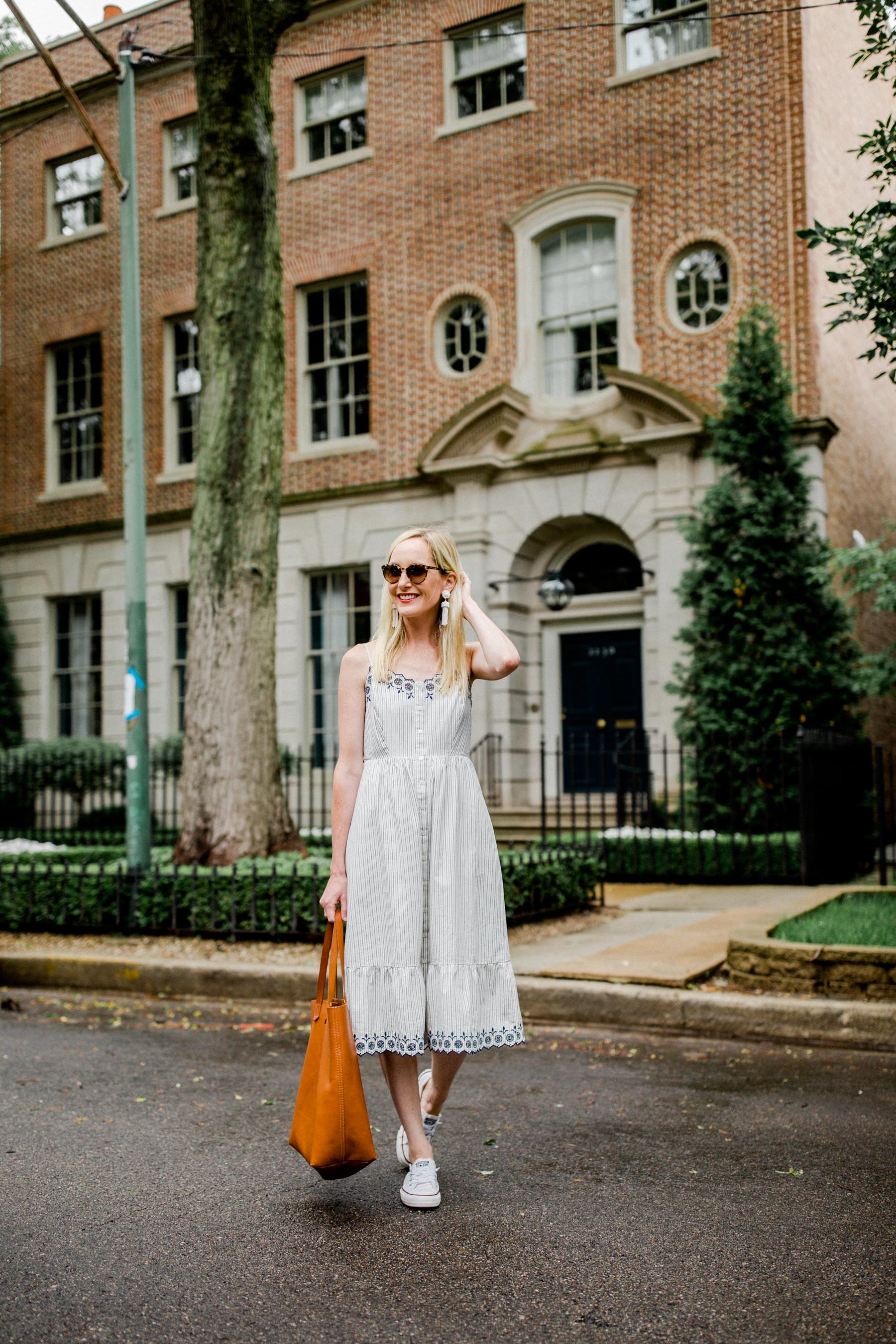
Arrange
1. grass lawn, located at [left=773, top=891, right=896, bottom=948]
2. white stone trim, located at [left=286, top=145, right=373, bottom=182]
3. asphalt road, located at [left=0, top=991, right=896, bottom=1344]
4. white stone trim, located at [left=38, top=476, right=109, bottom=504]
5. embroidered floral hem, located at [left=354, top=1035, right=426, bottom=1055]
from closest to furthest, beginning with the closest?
asphalt road, located at [left=0, top=991, right=896, bottom=1344] → embroidered floral hem, located at [left=354, top=1035, right=426, bottom=1055] → grass lawn, located at [left=773, top=891, right=896, bottom=948] → white stone trim, located at [left=286, top=145, right=373, bottom=182] → white stone trim, located at [left=38, top=476, right=109, bottom=504]

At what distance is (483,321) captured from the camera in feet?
53.9

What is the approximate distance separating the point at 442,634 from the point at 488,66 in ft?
49.1

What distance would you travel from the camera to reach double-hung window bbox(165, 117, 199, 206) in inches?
752

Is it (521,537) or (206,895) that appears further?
(521,537)

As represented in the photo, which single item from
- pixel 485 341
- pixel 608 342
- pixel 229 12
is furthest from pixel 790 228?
pixel 229 12

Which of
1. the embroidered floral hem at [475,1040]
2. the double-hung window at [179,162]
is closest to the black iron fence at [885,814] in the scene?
the embroidered floral hem at [475,1040]

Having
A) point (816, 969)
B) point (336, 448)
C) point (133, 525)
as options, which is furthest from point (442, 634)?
point (336, 448)

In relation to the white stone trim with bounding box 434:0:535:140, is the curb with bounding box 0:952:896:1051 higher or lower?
Answer: lower

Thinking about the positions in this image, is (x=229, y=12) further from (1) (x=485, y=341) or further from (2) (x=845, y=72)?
(2) (x=845, y=72)

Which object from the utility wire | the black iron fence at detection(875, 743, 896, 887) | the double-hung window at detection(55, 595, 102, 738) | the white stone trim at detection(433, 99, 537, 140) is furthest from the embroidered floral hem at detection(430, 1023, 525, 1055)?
the double-hung window at detection(55, 595, 102, 738)

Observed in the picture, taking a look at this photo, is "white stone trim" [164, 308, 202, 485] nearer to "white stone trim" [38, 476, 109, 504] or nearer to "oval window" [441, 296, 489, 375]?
"white stone trim" [38, 476, 109, 504]

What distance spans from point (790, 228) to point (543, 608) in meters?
5.48

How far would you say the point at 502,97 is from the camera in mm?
16297

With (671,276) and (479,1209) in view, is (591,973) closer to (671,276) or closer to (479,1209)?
(479,1209)
